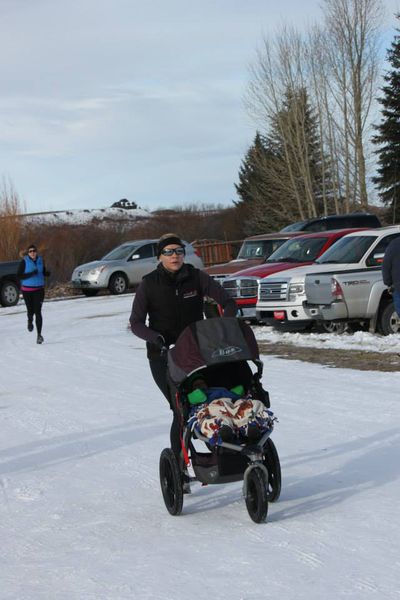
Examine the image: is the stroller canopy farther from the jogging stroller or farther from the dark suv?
the dark suv

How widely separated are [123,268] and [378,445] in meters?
25.6

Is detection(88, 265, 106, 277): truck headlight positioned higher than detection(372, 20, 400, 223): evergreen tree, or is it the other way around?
detection(372, 20, 400, 223): evergreen tree

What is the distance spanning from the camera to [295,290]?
17562 mm

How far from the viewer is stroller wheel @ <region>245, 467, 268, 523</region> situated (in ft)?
19.6

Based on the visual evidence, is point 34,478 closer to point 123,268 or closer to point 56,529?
point 56,529

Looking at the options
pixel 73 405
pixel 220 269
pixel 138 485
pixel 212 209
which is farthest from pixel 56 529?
pixel 212 209

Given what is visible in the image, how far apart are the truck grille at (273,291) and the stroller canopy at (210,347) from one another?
11.5 m

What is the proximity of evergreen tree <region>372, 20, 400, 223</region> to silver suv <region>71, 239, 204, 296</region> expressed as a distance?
62.9ft

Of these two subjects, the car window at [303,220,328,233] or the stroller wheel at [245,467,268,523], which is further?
the car window at [303,220,328,233]

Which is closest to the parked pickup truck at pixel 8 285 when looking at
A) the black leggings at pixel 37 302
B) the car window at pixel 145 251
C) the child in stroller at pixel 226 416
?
the car window at pixel 145 251

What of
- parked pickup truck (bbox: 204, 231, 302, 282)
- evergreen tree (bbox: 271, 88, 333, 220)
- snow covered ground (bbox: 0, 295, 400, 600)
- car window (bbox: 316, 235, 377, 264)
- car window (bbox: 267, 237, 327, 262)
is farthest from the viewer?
evergreen tree (bbox: 271, 88, 333, 220)

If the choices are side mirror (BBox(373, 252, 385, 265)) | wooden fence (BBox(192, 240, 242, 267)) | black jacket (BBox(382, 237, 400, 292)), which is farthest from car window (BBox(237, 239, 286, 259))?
wooden fence (BBox(192, 240, 242, 267))

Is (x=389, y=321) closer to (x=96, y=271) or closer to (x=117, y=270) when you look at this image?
(x=96, y=271)

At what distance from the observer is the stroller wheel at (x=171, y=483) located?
6.43 meters
